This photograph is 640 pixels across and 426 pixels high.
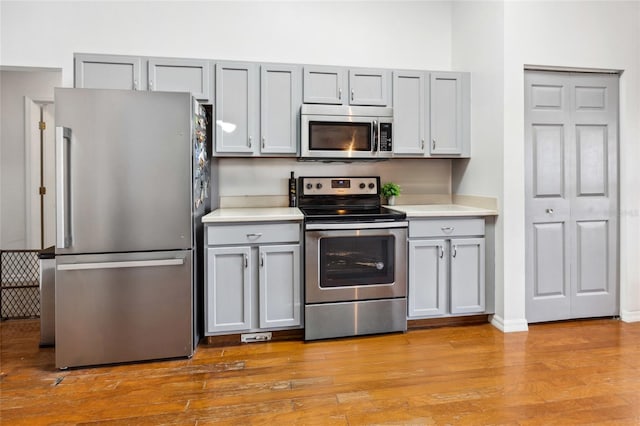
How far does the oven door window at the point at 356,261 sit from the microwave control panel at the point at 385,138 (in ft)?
2.47

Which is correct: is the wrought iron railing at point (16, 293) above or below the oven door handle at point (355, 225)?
below

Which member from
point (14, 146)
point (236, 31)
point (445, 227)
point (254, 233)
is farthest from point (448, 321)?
point (14, 146)

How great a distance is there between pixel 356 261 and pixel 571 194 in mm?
1848

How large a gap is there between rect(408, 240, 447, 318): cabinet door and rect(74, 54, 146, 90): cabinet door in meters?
2.48

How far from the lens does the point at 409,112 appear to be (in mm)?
3217

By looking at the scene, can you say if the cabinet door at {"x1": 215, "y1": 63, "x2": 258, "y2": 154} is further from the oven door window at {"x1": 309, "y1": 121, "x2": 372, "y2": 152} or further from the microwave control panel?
the microwave control panel

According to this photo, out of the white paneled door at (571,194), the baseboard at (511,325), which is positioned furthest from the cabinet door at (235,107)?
the baseboard at (511,325)

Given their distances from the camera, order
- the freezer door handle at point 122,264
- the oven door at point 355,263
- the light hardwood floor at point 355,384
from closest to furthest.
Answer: the light hardwood floor at point 355,384, the freezer door handle at point 122,264, the oven door at point 355,263

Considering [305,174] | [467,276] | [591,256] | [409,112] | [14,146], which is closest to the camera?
[467,276]

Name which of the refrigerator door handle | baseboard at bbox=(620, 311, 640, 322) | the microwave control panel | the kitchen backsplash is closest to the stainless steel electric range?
the microwave control panel

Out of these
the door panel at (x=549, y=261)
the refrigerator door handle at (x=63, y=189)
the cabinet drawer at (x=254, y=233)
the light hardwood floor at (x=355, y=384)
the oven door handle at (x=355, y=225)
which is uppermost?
the refrigerator door handle at (x=63, y=189)

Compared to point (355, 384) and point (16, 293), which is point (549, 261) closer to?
point (355, 384)

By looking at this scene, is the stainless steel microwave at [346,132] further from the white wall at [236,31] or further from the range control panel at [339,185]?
the white wall at [236,31]

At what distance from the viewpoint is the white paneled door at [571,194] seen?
296 cm
